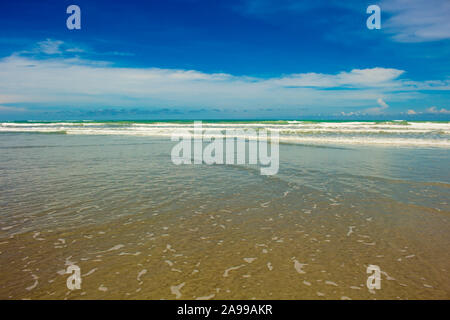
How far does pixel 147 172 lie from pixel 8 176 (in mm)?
5016

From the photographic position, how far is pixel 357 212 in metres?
6.92

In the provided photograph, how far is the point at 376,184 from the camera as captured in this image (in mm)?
9680

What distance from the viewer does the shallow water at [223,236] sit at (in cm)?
390

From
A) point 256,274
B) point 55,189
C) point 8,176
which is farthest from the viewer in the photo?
point 8,176

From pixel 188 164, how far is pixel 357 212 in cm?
851

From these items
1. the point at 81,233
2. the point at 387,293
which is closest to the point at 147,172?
the point at 81,233

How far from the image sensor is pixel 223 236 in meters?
5.52

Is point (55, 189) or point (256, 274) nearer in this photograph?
point (256, 274)

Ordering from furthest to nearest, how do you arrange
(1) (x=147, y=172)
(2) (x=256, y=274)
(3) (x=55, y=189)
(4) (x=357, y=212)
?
1. (1) (x=147, y=172)
2. (3) (x=55, y=189)
3. (4) (x=357, y=212)
4. (2) (x=256, y=274)

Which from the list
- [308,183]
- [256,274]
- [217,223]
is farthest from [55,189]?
[308,183]

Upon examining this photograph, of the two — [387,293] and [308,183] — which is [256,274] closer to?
[387,293]

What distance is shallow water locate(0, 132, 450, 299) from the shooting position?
154 inches
